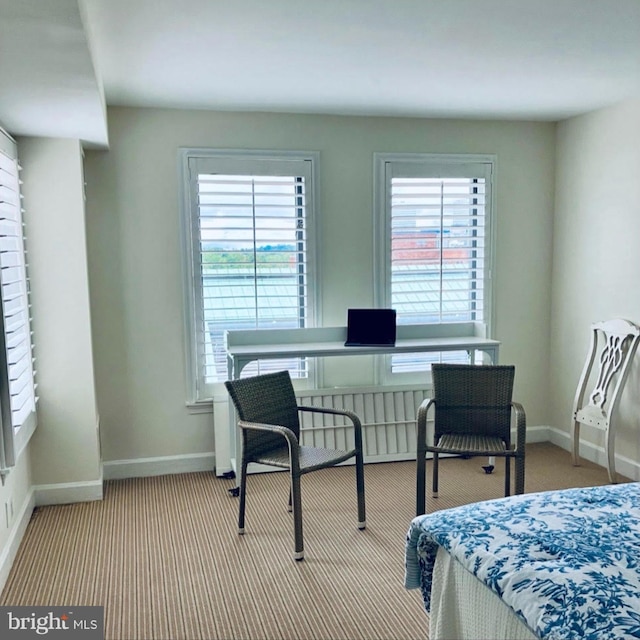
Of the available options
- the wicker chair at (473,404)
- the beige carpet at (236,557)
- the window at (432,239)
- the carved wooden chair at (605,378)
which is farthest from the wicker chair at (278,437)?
the carved wooden chair at (605,378)

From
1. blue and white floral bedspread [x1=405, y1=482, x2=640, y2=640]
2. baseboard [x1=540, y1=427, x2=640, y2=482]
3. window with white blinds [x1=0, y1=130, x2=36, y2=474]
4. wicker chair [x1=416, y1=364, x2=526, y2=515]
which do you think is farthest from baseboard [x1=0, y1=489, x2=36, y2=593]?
baseboard [x1=540, y1=427, x2=640, y2=482]

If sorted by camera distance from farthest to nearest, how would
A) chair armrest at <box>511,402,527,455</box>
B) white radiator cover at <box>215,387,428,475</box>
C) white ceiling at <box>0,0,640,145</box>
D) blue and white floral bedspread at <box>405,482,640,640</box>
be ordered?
white radiator cover at <box>215,387,428,475</box> → chair armrest at <box>511,402,527,455</box> → white ceiling at <box>0,0,640,145</box> → blue and white floral bedspread at <box>405,482,640,640</box>

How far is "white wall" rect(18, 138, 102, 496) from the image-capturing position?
135 inches

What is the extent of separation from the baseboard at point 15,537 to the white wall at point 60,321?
16cm

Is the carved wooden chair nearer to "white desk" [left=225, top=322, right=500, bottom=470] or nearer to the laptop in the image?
"white desk" [left=225, top=322, right=500, bottom=470]

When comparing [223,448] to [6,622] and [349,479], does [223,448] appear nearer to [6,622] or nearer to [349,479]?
[349,479]

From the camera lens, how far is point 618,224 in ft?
13.1

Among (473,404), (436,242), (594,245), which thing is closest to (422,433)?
(473,404)

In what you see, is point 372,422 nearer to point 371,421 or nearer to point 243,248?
point 371,421

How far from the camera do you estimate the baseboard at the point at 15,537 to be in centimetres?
272

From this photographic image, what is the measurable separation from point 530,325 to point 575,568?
3227 millimetres

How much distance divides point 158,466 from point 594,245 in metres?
3.34

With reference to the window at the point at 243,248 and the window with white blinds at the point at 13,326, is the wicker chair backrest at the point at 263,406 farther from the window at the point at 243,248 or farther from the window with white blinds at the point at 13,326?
the window with white blinds at the point at 13,326

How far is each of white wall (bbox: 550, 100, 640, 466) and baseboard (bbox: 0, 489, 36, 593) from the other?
363 centimetres
